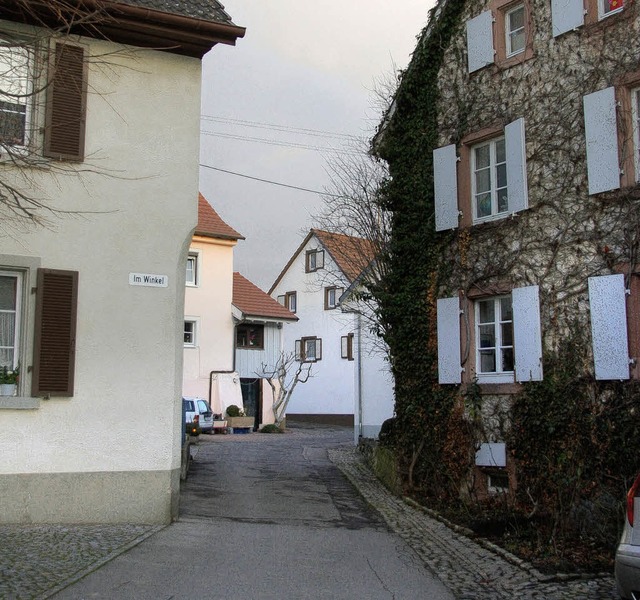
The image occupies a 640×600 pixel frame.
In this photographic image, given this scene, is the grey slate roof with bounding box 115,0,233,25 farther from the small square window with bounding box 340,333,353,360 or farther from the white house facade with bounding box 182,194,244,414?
the small square window with bounding box 340,333,353,360

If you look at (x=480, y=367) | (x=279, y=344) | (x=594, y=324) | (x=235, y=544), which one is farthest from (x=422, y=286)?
(x=279, y=344)

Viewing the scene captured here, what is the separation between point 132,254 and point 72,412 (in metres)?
2.05

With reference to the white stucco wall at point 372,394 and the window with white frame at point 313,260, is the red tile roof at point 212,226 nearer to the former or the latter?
the window with white frame at point 313,260

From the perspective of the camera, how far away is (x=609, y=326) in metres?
11.9

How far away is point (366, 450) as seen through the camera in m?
19.7

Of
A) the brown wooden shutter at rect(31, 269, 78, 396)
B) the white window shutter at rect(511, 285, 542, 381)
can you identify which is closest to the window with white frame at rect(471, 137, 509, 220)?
the white window shutter at rect(511, 285, 542, 381)

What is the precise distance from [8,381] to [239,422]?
77.5ft

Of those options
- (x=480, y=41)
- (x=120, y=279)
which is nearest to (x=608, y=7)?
(x=480, y=41)

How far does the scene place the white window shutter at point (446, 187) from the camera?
48.1ft

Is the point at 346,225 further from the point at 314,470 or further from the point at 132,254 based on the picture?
the point at 132,254

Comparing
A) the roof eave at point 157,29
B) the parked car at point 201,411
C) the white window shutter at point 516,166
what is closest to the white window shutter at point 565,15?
the white window shutter at point 516,166

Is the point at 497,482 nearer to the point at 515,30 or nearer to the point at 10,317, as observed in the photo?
the point at 515,30

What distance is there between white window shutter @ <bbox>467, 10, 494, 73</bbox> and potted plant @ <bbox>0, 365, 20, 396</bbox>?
29.2 feet

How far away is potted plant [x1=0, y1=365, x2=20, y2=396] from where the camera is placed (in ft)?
33.6
